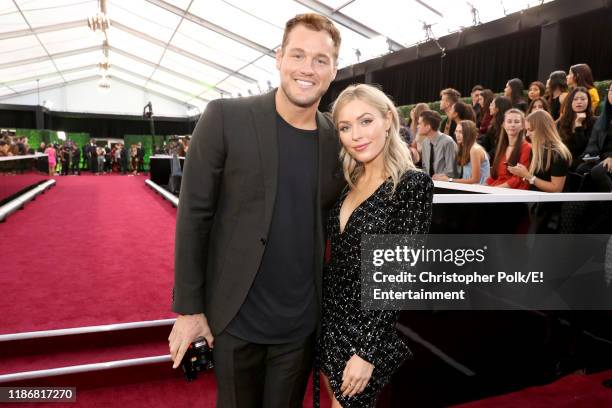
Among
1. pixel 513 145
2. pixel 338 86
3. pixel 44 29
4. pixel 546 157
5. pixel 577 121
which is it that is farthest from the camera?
pixel 338 86

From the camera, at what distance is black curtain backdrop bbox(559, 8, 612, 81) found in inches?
297

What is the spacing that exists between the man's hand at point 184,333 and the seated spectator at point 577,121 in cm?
372

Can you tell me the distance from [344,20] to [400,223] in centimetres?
1064

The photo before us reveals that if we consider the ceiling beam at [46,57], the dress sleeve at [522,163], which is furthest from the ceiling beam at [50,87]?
the dress sleeve at [522,163]

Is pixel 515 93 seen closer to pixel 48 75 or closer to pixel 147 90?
pixel 48 75

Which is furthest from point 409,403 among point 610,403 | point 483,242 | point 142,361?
point 142,361

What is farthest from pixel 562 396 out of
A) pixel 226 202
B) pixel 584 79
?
pixel 584 79

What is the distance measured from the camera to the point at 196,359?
4.48 ft

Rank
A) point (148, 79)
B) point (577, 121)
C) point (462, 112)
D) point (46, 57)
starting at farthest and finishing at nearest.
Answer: point (148, 79) → point (46, 57) → point (462, 112) → point (577, 121)

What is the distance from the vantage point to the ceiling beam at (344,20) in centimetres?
1064

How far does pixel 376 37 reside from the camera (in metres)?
11.6

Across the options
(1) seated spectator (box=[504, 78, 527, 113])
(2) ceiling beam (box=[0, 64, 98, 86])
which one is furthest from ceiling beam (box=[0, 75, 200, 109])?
(1) seated spectator (box=[504, 78, 527, 113])

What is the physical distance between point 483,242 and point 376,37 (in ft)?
34.1

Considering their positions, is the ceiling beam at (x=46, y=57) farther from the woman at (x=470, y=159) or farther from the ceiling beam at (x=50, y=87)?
the woman at (x=470, y=159)
